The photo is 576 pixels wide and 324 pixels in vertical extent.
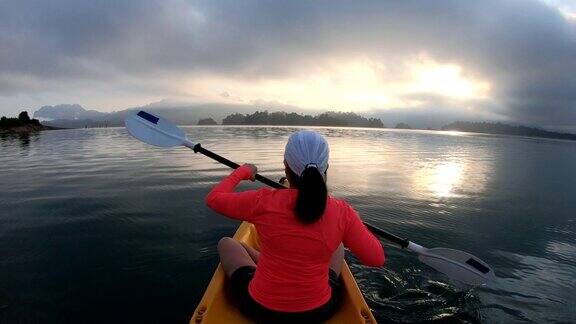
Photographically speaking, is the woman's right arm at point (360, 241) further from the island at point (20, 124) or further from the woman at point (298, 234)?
the island at point (20, 124)

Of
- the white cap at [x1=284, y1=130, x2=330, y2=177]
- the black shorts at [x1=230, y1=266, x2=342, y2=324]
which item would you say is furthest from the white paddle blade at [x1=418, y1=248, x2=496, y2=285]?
the white cap at [x1=284, y1=130, x2=330, y2=177]

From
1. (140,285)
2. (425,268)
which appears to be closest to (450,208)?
(425,268)

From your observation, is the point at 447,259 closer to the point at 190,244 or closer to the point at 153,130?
the point at 190,244

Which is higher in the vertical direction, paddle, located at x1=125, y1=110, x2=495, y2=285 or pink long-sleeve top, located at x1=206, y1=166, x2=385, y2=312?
pink long-sleeve top, located at x1=206, y1=166, x2=385, y2=312

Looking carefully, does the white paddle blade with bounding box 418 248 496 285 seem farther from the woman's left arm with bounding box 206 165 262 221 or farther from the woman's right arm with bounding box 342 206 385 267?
the woman's left arm with bounding box 206 165 262 221

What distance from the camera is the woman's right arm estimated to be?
12.0 ft

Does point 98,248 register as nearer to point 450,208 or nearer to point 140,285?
point 140,285

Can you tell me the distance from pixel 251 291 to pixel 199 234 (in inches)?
238

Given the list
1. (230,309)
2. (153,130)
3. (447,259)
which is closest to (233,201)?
(230,309)

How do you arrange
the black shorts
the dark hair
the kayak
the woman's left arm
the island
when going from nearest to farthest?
the dark hair < the woman's left arm < the black shorts < the kayak < the island

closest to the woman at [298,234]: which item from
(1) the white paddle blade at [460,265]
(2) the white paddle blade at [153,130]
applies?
(1) the white paddle blade at [460,265]

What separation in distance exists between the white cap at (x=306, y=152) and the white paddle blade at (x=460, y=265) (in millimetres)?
4320

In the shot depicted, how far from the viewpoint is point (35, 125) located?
282 ft

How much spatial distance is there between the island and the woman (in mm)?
82152
